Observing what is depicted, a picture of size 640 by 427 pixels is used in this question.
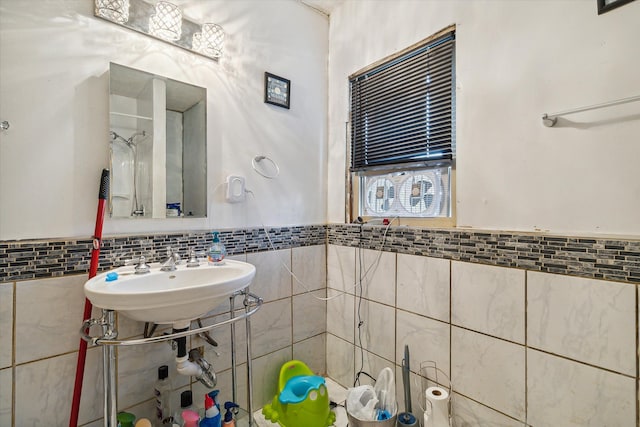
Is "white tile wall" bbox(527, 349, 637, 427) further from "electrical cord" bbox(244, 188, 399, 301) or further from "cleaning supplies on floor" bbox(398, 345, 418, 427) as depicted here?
"electrical cord" bbox(244, 188, 399, 301)

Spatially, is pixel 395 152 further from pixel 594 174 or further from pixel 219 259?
pixel 219 259

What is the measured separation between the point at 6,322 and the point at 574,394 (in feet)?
6.13

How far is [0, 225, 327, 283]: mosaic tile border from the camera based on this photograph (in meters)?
0.98

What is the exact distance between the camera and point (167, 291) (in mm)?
855

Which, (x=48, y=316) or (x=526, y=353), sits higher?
(x=48, y=316)

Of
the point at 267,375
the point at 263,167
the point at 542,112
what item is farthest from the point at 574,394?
the point at 263,167

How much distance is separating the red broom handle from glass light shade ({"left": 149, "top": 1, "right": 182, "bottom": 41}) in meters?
0.63

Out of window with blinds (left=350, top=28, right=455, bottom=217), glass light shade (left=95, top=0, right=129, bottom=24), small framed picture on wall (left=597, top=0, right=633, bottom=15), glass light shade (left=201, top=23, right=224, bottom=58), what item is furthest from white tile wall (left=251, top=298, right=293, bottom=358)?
small framed picture on wall (left=597, top=0, right=633, bottom=15)

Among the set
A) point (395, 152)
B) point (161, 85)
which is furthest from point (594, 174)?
point (161, 85)

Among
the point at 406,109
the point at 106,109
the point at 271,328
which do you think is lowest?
the point at 271,328

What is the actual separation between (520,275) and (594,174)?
1.32 ft

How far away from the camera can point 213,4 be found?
1.41 metres

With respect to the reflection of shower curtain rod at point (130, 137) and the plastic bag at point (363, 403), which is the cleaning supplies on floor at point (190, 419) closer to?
the plastic bag at point (363, 403)

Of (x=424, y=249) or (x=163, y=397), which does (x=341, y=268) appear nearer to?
(x=424, y=249)
